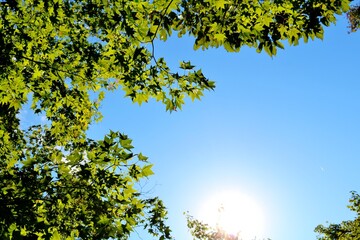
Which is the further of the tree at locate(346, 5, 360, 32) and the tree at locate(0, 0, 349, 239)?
the tree at locate(346, 5, 360, 32)

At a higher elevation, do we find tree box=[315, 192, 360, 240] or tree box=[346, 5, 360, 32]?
tree box=[346, 5, 360, 32]

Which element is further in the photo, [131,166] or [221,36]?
A: [131,166]

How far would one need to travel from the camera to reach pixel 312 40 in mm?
3973

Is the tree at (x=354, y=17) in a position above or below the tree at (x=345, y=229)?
above

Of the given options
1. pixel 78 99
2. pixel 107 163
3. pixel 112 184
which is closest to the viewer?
pixel 107 163

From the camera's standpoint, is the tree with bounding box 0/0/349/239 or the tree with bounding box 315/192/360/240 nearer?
the tree with bounding box 0/0/349/239

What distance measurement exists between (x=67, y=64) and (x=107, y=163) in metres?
2.98

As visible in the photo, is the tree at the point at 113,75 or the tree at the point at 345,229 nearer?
the tree at the point at 113,75

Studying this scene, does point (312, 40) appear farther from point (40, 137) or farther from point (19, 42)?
point (40, 137)

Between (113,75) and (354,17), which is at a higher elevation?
(354,17)

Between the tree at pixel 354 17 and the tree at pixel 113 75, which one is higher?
the tree at pixel 354 17

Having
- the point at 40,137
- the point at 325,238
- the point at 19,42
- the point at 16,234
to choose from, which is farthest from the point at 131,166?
the point at 325,238

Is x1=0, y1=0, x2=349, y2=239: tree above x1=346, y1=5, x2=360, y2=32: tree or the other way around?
the other way around

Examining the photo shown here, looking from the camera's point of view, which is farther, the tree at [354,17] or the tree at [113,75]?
the tree at [354,17]
